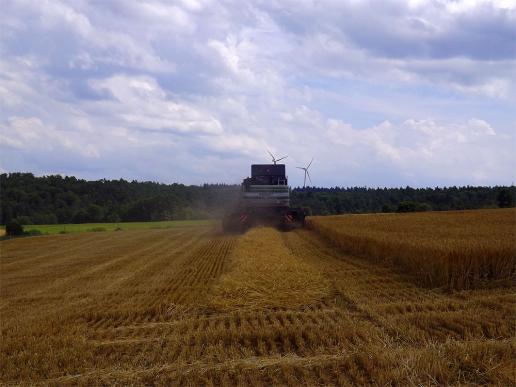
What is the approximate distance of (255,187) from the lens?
29266 millimetres

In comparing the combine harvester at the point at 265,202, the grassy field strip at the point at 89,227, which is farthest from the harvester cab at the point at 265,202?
the grassy field strip at the point at 89,227

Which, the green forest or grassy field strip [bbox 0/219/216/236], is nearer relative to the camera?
grassy field strip [bbox 0/219/216/236]

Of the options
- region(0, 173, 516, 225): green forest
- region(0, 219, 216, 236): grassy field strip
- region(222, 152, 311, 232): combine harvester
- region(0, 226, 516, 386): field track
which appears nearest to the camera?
region(0, 226, 516, 386): field track

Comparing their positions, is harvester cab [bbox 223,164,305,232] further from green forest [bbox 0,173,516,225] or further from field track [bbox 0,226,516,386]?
green forest [bbox 0,173,516,225]

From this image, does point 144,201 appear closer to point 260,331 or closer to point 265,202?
point 265,202

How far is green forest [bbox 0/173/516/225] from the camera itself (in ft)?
245

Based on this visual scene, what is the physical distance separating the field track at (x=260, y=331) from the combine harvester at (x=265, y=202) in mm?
14899

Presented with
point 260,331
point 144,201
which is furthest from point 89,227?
point 260,331

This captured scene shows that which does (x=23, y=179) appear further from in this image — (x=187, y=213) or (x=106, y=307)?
(x=106, y=307)

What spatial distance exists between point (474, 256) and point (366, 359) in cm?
618

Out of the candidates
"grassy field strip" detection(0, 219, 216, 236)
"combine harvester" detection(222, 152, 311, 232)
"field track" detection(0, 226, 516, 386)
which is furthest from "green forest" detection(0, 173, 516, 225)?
"field track" detection(0, 226, 516, 386)

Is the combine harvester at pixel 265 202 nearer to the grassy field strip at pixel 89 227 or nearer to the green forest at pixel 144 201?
the grassy field strip at pixel 89 227

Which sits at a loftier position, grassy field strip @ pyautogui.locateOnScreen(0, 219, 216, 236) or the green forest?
the green forest

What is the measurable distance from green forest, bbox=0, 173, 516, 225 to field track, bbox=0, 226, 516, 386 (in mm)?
55926
